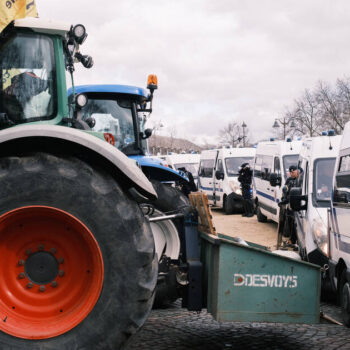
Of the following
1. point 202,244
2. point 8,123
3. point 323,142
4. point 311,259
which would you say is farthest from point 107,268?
point 323,142

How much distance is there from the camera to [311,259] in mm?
8164

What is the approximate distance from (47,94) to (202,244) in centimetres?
193

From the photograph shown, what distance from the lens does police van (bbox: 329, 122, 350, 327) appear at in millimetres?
5863

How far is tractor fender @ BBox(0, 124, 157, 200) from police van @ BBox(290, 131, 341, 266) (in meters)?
4.92

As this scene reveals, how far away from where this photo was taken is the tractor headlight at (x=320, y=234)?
26.2 feet

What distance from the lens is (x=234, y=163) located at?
22.7m

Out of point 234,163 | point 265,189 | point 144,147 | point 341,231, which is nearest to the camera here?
point 341,231

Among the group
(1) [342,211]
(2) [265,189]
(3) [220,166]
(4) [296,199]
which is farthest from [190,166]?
(1) [342,211]

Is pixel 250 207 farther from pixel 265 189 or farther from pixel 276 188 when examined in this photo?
pixel 276 188

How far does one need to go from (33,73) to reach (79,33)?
2.28 feet

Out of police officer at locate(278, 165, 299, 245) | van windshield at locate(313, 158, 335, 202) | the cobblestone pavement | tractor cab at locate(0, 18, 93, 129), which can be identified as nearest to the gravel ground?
the cobblestone pavement

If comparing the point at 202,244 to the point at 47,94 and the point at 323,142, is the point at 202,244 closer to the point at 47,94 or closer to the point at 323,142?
the point at 47,94

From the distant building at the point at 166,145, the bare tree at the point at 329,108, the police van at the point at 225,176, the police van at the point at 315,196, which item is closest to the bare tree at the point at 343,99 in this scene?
the bare tree at the point at 329,108

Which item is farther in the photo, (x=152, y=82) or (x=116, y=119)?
(x=116, y=119)
